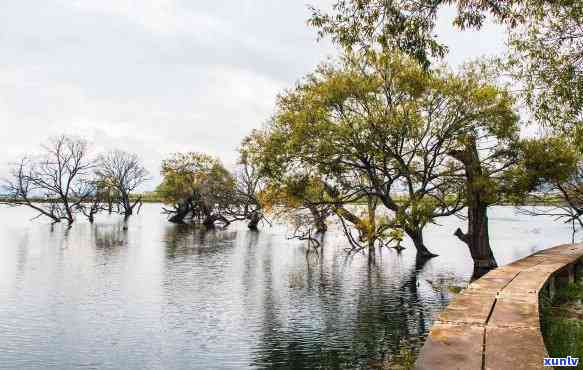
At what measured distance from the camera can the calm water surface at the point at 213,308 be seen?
588 inches

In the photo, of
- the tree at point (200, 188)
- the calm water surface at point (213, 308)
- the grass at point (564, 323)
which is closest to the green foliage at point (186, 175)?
the tree at point (200, 188)

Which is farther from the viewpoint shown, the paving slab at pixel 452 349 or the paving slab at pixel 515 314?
the paving slab at pixel 515 314

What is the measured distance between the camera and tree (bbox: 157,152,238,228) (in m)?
79.2

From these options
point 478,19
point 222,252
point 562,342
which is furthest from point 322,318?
point 222,252

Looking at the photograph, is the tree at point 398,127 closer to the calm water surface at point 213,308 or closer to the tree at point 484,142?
the tree at point 484,142

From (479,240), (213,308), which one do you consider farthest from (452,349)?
(479,240)

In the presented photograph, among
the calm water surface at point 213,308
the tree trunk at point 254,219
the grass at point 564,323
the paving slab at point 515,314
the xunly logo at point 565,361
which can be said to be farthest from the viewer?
the tree trunk at point 254,219

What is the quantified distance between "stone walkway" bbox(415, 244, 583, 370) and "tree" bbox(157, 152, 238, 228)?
2597 inches

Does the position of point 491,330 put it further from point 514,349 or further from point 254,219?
point 254,219

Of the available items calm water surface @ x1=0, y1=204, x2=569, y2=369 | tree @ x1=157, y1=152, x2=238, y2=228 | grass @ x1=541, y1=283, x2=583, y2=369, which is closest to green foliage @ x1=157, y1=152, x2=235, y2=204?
tree @ x1=157, y1=152, x2=238, y2=228

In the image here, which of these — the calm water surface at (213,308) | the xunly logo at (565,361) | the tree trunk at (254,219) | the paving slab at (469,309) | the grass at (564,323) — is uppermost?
the tree trunk at (254,219)

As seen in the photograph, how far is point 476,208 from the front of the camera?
29.5 m

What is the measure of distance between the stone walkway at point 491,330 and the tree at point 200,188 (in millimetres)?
65970

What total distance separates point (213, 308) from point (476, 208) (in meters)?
16.7
